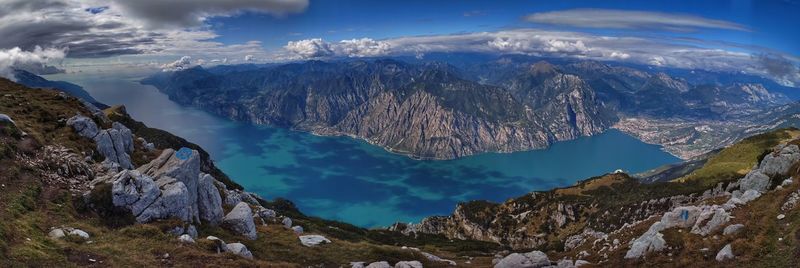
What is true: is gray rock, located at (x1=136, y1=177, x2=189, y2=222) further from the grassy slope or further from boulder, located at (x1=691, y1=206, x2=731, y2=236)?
boulder, located at (x1=691, y1=206, x2=731, y2=236)

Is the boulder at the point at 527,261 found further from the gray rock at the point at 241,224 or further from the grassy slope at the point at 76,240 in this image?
the gray rock at the point at 241,224

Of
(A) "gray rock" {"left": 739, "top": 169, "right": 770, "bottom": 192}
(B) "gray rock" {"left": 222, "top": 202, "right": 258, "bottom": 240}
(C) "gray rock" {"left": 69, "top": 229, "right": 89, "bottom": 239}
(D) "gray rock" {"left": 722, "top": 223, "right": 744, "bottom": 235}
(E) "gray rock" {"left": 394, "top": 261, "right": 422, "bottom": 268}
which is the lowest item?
(E) "gray rock" {"left": 394, "top": 261, "right": 422, "bottom": 268}

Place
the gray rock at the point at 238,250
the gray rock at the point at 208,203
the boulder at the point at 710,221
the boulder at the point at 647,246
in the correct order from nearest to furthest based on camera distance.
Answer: the boulder at the point at 647,246, the boulder at the point at 710,221, the gray rock at the point at 238,250, the gray rock at the point at 208,203

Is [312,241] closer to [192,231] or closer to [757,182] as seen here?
[192,231]

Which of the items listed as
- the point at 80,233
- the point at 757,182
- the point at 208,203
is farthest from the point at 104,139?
the point at 757,182

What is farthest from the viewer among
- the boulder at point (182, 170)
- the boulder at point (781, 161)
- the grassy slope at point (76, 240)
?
the boulder at point (781, 161)

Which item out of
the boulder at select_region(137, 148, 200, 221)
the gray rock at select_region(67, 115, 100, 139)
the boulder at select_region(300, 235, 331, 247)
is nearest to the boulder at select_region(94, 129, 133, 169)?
the gray rock at select_region(67, 115, 100, 139)

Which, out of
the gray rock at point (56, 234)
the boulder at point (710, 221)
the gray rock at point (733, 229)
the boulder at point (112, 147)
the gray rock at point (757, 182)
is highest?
the boulder at point (112, 147)

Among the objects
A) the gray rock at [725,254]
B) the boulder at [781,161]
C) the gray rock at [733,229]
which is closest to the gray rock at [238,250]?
the gray rock at [725,254]
